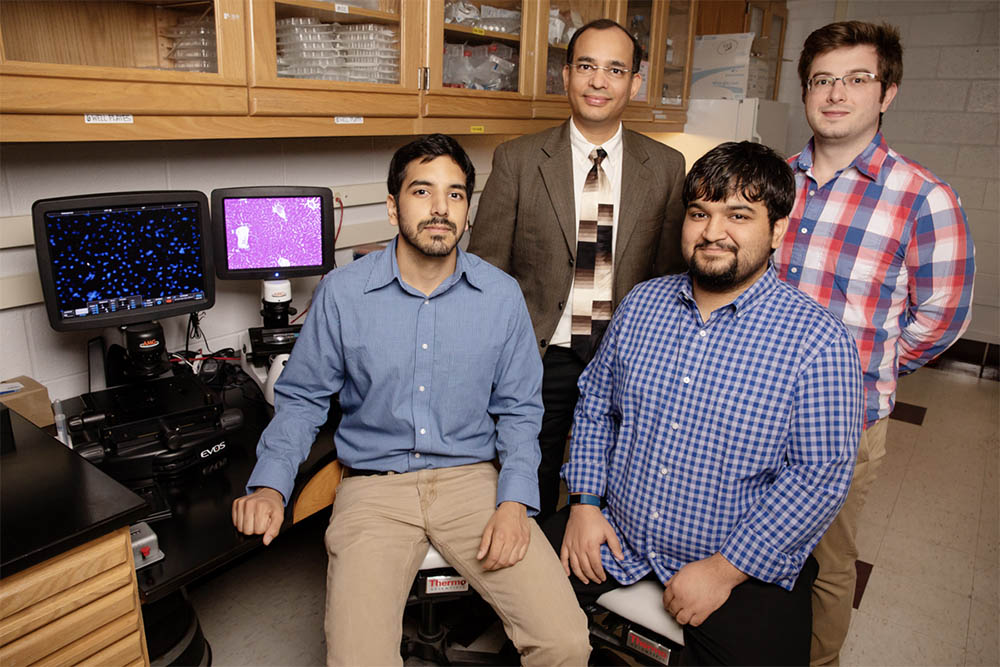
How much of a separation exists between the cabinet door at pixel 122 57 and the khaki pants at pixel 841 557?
5.76 ft

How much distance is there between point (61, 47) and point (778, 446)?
1.66 m

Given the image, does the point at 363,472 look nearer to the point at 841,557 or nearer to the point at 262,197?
the point at 262,197

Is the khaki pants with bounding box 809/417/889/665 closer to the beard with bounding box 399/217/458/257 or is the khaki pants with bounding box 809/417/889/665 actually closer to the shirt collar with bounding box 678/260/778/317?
the shirt collar with bounding box 678/260/778/317

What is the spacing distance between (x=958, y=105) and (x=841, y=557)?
3.52 m

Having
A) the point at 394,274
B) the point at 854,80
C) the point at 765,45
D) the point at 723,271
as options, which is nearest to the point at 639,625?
the point at 723,271

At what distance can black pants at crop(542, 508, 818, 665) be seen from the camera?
1370 mm

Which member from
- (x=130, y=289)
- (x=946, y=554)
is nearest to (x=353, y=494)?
(x=130, y=289)

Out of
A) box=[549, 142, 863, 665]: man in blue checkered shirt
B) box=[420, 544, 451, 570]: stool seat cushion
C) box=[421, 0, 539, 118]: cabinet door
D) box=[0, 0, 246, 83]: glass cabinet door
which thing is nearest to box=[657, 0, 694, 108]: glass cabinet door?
box=[421, 0, 539, 118]: cabinet door

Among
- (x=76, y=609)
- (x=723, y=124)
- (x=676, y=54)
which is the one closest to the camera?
(x=76, y=609)

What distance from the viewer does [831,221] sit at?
171 cm

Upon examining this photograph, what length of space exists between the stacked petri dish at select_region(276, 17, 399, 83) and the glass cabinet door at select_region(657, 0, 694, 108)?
1680 mm

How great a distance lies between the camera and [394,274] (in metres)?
1.62

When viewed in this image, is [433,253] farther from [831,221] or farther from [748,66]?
[748,66]

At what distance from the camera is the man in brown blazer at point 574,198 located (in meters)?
1.92
